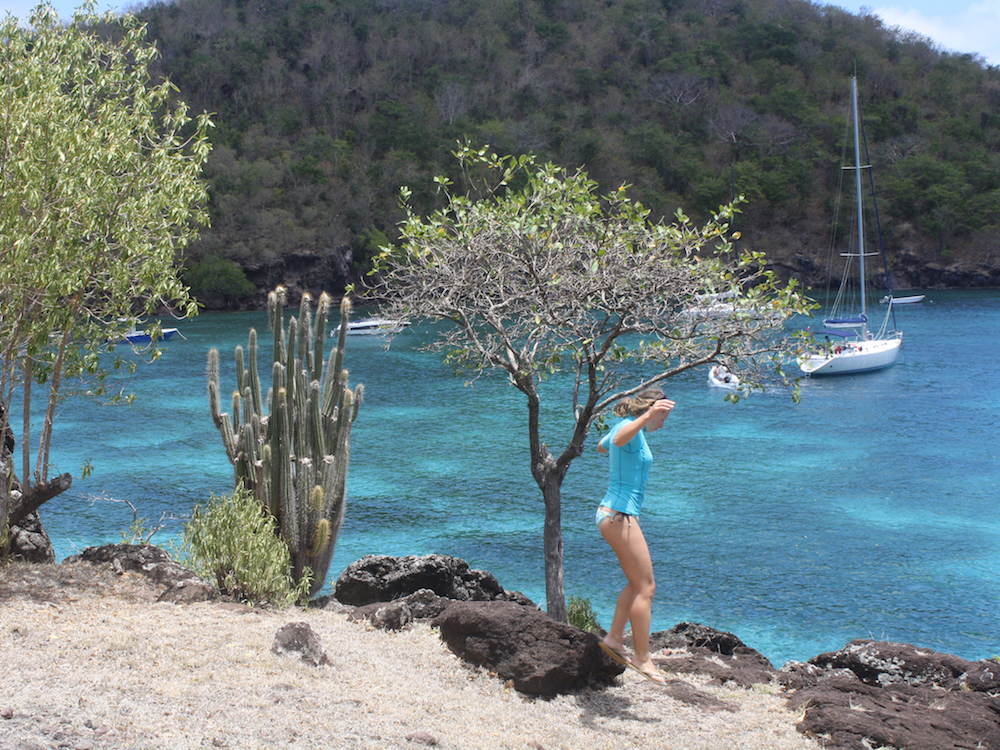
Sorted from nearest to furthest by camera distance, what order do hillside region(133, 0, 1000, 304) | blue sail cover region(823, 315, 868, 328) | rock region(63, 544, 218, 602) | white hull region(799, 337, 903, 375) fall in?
rock region(63, 544, 218, 602)
white hull region(799, 337, 903, 375)
blue sail cover region(823, 315, 868, 328)
hillside region(133, 0, 1000, 304)

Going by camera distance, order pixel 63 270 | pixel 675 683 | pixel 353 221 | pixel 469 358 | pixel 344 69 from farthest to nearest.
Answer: pixel 344 69 < pixel 353 221 < pixel 469 358 < pixel 63 270 < pixel 675 683

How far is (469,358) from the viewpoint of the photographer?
755 cm

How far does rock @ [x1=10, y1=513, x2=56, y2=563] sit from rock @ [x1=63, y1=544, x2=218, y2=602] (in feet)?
0.96

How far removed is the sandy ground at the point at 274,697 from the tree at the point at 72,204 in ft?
6.62

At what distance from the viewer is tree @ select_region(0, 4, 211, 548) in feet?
20.1

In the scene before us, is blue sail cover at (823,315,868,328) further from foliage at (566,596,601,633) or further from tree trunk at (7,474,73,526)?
tree trunk at (7,474,73,526)

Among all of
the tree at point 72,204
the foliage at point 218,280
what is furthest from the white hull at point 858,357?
the foliage at point 218,280

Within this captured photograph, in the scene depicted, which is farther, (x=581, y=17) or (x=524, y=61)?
(x=581, y=17)

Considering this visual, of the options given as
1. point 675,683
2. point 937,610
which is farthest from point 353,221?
point 675,683

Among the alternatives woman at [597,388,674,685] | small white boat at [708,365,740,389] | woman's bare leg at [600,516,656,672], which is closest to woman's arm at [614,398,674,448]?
woman at [597,388,674,685]

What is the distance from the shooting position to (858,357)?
32.7m

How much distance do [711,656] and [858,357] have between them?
2875 centimetres

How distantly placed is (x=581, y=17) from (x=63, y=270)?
107 meters

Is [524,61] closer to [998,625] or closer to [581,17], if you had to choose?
[581,17]
